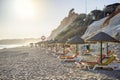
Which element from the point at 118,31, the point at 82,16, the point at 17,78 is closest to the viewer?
the point at 17,78

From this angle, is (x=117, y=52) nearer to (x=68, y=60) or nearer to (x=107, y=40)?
(x=68, y=60)

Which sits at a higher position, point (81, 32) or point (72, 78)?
point (81, 32)

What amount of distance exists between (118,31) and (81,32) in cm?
2597

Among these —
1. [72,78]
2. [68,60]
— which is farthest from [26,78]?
[68,60]

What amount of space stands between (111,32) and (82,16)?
46028 millimetres

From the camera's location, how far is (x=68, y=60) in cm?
1816

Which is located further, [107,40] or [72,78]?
[107,40]

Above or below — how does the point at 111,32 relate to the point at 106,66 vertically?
above

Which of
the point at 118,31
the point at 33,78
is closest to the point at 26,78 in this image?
the point at 33,78

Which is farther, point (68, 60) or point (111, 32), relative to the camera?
point (111, 32)

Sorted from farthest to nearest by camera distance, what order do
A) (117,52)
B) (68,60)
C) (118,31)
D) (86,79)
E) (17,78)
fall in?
1. (118,31)
2. (117,52)
3. (68,60)
4. (17,78)
5. (86,79)

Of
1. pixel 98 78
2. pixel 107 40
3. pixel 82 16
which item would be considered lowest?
pixel 98 78

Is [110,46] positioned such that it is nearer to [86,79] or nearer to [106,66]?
[106,66]

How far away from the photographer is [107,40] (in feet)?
43.5
